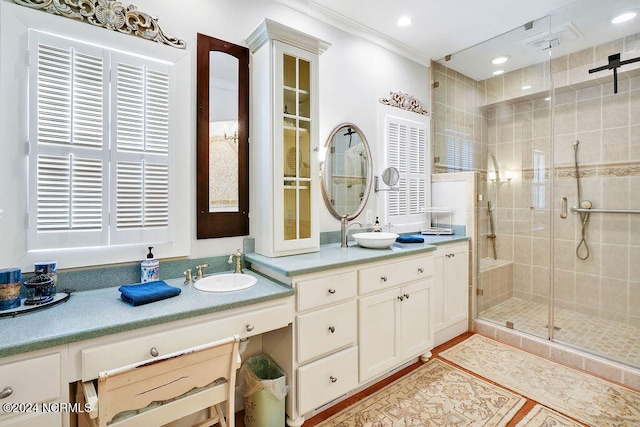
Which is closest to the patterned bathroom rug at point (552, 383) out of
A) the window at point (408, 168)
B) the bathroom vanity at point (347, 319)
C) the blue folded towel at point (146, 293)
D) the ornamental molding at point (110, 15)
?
the bathroom vanity at point (347, 319)

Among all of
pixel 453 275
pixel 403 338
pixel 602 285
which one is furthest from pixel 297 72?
pixel 602 285

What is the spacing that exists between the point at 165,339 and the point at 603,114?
3.88 meters

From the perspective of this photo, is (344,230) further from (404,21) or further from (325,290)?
(404,21)

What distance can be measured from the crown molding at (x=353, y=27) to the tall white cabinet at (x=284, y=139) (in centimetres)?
47

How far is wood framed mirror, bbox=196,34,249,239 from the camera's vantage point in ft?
6.12

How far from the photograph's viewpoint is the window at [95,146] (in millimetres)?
1430

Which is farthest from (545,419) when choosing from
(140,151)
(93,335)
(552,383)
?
(140,151)

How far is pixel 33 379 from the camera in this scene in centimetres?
103

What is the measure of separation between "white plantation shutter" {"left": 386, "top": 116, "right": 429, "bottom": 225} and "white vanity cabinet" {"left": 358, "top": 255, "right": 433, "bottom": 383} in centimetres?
74

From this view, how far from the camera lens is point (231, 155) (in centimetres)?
199

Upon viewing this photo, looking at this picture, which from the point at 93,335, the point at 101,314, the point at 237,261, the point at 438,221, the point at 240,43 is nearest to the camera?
the point at 93,335

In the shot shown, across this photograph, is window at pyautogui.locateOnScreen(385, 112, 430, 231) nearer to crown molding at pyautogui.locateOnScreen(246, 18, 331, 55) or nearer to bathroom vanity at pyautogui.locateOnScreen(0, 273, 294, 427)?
crown molding at pyautogui.locateOnScreen(246, 18, 331, 55)

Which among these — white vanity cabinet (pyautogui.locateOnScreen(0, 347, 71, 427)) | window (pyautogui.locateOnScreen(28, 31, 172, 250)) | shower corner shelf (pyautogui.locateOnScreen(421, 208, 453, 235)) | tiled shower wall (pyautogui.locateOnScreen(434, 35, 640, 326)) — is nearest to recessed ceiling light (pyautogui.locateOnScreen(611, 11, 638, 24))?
tiled shower wall (pyautogui.locateOnScreen(434, 35, 640, 326))

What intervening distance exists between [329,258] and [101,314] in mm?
1192
